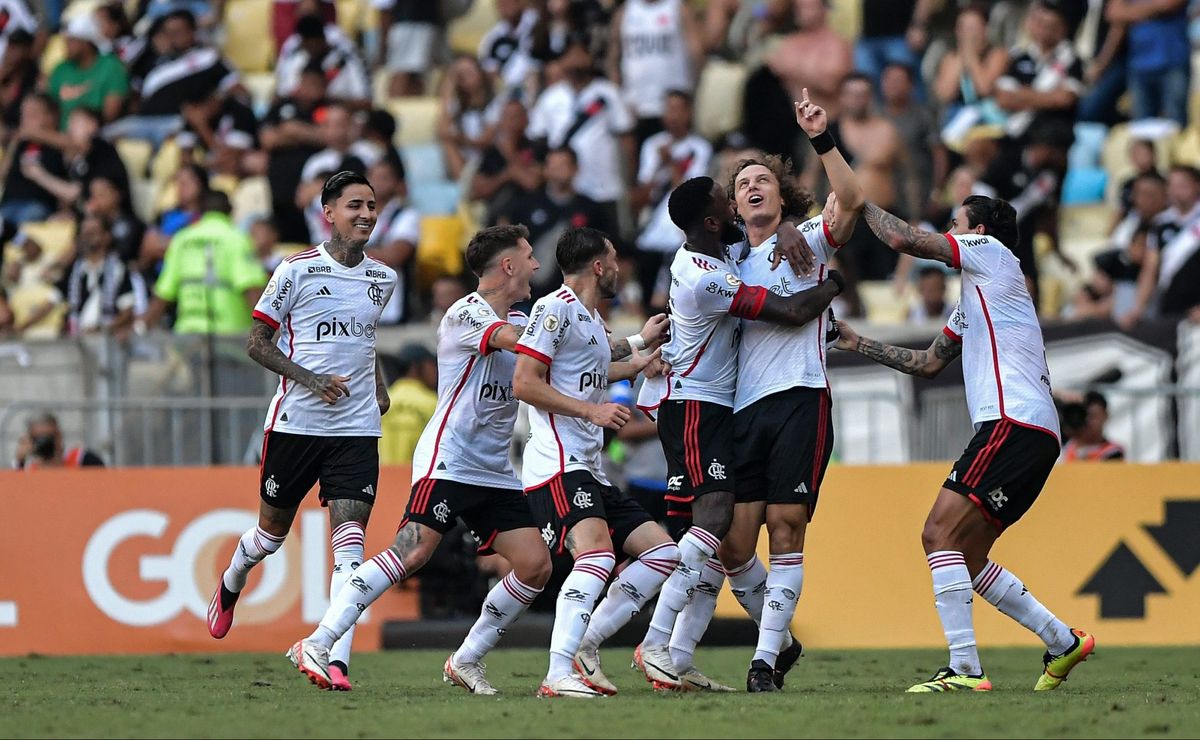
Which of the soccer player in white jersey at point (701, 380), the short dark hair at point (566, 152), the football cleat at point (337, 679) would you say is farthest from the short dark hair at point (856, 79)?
the football cleat at point (337, 679)

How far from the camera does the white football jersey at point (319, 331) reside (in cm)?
1126

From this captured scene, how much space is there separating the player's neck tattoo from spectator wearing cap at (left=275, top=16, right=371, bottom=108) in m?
11.2

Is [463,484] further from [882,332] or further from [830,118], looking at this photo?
[830,118]

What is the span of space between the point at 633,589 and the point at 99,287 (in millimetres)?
11005

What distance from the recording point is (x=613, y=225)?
1998 cm

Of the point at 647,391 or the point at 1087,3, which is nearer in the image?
the point at 647,391

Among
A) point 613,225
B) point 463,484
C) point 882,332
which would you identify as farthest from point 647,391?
point 613,225

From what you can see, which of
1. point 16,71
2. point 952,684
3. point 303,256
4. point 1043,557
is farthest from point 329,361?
point 16,71

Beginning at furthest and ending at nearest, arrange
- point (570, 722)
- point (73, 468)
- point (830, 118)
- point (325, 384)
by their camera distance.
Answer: point (830, 118) → point (73, 468) → point (325, 384) → point (570, 722)

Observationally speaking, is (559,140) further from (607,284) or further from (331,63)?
(607,284)

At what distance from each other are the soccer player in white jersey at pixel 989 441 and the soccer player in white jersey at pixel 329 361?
3.06 metres

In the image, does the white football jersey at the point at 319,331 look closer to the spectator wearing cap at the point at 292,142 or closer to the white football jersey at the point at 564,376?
the white football jersey at the point at 564,376

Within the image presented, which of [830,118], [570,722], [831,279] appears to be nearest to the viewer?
[570,722]

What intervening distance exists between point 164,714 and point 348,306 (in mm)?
3120
